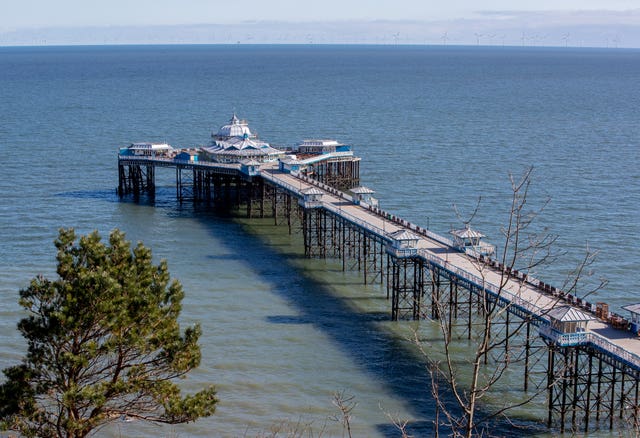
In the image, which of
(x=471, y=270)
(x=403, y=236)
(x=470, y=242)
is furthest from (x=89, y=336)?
(x=470, y=242)

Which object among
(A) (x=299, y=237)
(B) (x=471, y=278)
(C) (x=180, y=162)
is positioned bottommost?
(A) (x=299, y=237)

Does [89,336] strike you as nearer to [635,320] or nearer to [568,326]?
[568,326]

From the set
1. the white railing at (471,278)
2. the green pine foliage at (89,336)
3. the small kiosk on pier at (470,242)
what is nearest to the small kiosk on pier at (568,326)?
the white railing at (471,278)

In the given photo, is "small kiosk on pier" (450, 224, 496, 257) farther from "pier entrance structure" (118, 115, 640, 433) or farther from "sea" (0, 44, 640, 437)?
"sea" (0, 44, 640, 437)

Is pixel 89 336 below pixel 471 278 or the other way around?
the other way around

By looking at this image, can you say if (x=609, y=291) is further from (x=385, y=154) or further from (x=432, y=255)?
(x=385, y=154)

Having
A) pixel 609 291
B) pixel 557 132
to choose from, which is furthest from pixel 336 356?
pixel 557 132
